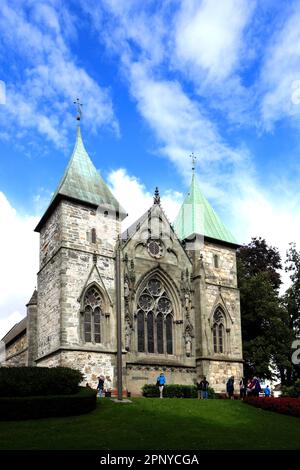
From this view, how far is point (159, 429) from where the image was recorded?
1845 centimetres

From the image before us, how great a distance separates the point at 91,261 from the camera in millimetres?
32812

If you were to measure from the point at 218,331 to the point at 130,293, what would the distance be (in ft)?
23.4

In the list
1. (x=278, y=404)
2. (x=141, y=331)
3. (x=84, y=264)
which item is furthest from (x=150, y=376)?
(x=278, y=404)

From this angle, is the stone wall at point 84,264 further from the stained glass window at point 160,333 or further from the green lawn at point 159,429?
the green lawn at point 159,429

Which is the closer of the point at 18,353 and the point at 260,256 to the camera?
the point at 18,353

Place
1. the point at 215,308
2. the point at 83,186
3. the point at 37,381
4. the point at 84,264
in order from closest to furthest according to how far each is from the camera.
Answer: the point at 37,381 < the point at 84,264 < the point at 83,186 < the point at 215,308

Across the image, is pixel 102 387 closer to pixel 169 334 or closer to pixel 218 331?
pixel 169 334

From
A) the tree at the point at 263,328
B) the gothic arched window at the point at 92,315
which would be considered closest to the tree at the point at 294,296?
the tree at the point at 263,328

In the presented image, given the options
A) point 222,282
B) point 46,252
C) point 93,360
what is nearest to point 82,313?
point 93,360

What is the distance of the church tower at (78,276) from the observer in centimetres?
3067

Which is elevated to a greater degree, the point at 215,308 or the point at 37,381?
the point at 215,308

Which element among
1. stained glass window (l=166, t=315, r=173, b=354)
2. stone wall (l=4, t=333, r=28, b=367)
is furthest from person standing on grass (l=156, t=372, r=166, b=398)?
stone wall (l=4, t=333, r=28, b=367)

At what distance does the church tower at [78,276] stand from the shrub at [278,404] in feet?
28.8

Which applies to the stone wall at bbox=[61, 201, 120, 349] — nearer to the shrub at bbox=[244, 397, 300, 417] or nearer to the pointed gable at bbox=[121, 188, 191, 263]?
the pointed gable at bbox=[121, 188, 191, 263]
